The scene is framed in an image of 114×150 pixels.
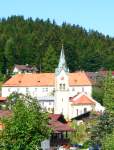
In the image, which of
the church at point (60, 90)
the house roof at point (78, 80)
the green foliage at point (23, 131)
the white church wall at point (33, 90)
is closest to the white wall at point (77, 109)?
the church at point (60, 90)

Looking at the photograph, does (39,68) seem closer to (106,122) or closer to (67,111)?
(67,111)

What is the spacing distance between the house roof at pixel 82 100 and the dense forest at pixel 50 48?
27.7 metres

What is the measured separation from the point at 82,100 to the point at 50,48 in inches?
1505

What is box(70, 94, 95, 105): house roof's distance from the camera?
88.7 m

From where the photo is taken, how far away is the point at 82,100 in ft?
293

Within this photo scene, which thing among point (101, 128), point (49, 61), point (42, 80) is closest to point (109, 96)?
point (101, 128)

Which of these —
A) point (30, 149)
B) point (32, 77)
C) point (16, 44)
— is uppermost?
point (16, 44)

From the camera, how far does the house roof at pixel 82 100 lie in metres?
88.7

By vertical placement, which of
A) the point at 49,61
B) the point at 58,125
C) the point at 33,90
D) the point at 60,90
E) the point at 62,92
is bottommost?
the point at 58,125

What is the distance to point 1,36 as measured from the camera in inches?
5541

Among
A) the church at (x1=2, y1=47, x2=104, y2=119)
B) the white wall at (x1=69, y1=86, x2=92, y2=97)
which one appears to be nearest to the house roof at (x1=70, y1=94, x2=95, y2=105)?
the church at (x1=2, y1=47, x2=104, y2=119)

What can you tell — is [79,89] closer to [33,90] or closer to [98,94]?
[98,94]

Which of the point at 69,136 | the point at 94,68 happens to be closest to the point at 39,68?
the point at 94,68

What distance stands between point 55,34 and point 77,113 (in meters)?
59.3
